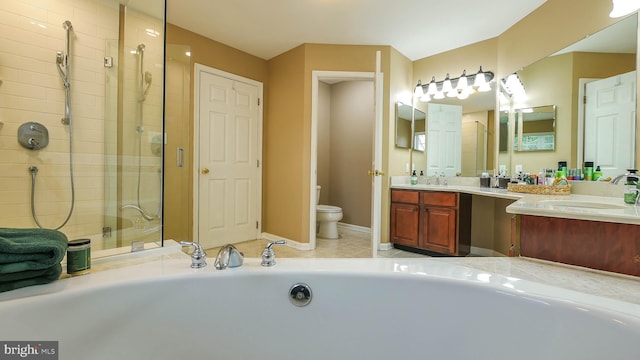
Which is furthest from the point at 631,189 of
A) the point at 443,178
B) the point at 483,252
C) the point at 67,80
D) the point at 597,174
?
the point at 67,80

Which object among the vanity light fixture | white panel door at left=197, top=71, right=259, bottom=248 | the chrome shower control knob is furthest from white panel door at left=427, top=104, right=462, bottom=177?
the chrome shower control knob

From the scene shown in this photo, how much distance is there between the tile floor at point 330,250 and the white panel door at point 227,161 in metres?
0.20

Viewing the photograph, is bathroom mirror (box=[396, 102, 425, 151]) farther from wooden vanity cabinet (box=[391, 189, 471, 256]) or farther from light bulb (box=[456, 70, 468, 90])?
wooden vanity cabinet (box=[391, 189, 471, 256])

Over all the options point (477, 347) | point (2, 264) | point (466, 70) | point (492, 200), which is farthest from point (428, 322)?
point (466, 70)

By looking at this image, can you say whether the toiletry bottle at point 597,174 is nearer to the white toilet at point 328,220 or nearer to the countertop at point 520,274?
the countertop at point 520,274

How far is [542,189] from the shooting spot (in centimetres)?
225

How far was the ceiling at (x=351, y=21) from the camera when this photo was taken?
2488 millimetres

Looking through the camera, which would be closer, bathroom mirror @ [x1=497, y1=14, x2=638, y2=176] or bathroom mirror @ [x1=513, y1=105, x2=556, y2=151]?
bathroom mirror @ [x1=497, y1=14, x2=638, y2=176]

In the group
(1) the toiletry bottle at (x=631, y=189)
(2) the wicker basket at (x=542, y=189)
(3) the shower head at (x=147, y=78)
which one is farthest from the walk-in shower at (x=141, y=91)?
(2) the wicker basket at (x=542, y=189)

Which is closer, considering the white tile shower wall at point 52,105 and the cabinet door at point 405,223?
the white tile shower wall at point 52,105

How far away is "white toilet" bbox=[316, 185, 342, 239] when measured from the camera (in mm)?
3680

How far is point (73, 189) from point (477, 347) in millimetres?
2626

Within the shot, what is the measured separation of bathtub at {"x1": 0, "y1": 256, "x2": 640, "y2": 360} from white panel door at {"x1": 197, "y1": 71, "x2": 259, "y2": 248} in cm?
217

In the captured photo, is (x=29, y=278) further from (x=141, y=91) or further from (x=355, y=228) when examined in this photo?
(x=355, y=228)
